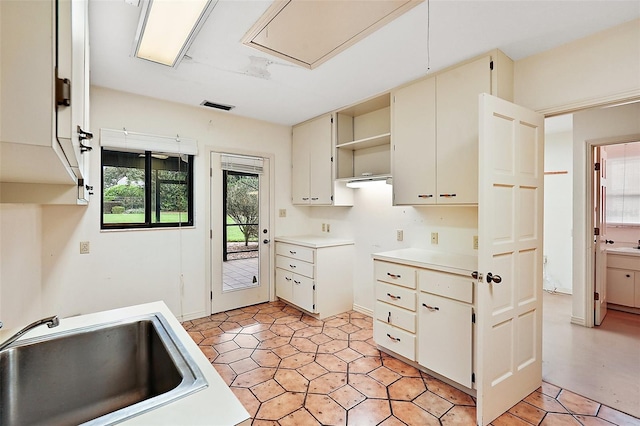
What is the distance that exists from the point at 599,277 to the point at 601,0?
123 inches

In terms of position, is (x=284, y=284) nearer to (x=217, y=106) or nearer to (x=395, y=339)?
(x=395, y=339)

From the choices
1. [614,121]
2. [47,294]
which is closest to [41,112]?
[47,294]

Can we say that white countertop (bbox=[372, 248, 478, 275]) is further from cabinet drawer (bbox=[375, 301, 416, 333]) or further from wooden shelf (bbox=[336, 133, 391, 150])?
wooden shelf (bbox=[336, 133, 391, 150])

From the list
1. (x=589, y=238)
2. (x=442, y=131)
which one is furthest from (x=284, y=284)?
(x=589, y=238)

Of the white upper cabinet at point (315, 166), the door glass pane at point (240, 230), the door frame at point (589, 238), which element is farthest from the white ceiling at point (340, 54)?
the door frame at point (589, 238)

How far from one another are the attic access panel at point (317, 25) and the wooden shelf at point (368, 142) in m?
1.22

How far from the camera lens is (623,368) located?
2494 millimetres

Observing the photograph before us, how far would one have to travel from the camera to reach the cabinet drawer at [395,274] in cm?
253

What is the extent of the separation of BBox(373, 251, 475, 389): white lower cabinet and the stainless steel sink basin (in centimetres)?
187

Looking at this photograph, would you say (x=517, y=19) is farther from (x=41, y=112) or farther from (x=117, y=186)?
(x=117, y=186)

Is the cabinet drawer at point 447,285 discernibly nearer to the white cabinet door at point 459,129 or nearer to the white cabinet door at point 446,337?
the white cabinet door at point 446,337

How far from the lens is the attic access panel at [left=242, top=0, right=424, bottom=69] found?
1656 mm

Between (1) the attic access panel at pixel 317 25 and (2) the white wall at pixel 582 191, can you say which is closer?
(1) the attic access panel at pixel 317 25

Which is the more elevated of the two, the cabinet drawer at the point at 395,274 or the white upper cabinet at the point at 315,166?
the white upper cabinet at the point at 315,166
